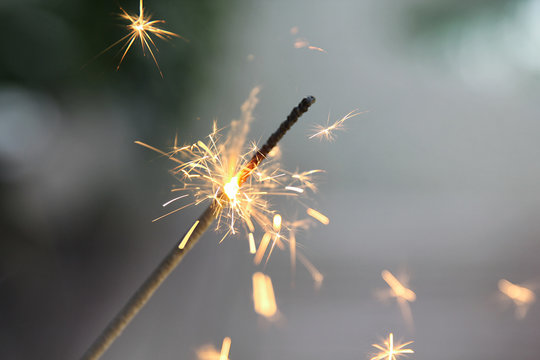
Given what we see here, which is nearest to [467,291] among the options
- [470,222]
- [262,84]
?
[470,222]

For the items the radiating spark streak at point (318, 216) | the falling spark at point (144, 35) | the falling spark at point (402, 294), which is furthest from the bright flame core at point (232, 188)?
the radiating spark streak at point (318, 216)

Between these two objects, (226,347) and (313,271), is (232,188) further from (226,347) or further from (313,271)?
(313,271)

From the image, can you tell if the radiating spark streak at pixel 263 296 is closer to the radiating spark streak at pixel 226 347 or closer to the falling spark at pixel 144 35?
the radiating spark streak at pixel 226 347

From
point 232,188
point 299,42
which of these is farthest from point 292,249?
point 232,188

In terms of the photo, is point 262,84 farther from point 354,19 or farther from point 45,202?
point 45,202

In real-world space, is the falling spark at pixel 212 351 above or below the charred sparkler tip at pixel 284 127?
above

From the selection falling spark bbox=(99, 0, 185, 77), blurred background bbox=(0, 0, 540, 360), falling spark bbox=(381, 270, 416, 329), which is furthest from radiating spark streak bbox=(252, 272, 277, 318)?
falling spark bbox=(99, 0, 185, 77)
